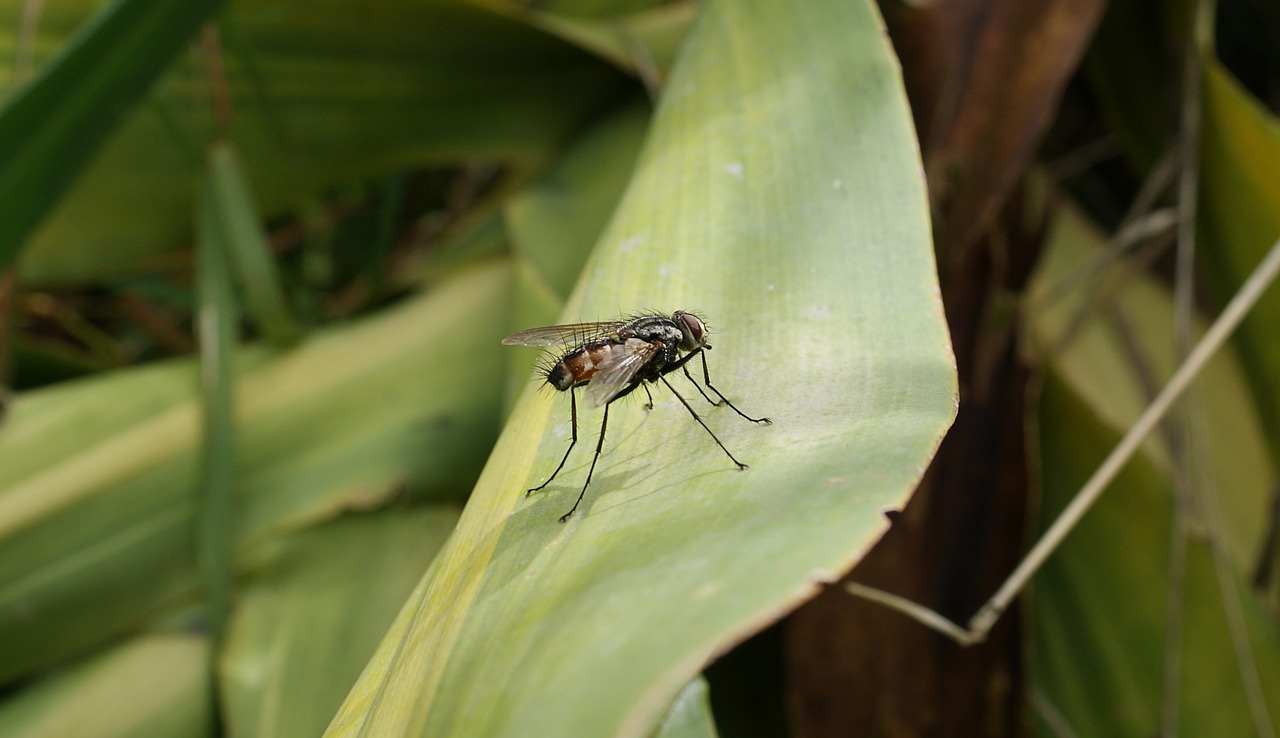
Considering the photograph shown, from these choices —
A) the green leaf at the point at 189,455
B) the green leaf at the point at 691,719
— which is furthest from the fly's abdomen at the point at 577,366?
the green leaf at the point at 189,455

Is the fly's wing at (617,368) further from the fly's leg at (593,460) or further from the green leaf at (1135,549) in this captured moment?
the green leaf at (1135,549)

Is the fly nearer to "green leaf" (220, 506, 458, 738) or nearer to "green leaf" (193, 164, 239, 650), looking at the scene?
"green leaf" (220, 506, 458, 738)

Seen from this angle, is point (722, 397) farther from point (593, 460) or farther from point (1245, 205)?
point (1245, 205)

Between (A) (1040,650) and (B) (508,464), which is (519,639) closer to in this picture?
(B) (508,464)

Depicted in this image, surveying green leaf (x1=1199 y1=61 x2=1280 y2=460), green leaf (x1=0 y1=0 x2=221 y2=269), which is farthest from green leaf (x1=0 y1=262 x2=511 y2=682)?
green leaf (x1=1199 y1=61 x2=1280 y2=460)

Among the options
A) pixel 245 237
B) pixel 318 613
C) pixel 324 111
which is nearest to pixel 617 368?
pixel 318 613

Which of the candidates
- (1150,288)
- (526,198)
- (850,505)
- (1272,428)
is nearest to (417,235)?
A: (526,198)

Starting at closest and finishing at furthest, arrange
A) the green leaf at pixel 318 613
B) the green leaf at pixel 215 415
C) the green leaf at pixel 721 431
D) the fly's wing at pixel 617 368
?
the green leaf at pixel 721 431 → the fly's wing at pixel 617 368 → the green leaf at pixel 318 613 → the green leaf at pixel 215 415
